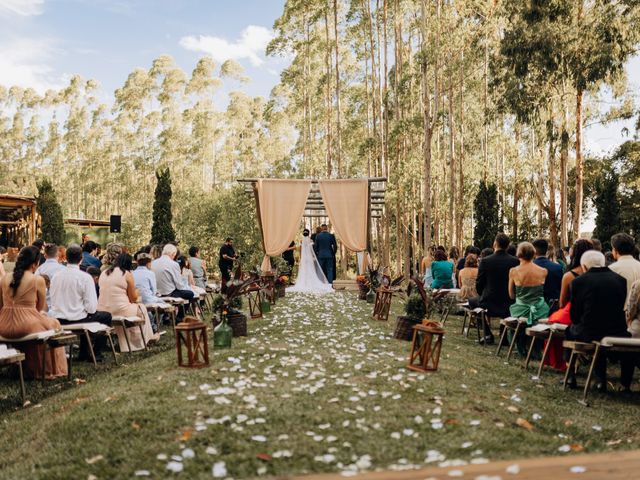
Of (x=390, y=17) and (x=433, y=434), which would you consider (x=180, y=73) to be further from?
(x=433, y=434)

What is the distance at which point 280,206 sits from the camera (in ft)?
47.1

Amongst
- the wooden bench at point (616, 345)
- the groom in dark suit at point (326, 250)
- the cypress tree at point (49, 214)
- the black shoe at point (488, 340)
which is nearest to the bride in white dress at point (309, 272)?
the groom in dark suit at point (326, 250)

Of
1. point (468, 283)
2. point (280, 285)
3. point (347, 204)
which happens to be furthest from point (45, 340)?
point (347, 204)

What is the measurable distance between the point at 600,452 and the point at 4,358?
13.9 ft

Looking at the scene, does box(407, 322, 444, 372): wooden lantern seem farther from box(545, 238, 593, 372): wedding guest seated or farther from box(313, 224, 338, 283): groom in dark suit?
box(313, 224, 338, 283): groom in dark suit

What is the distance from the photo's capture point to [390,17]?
984 inches

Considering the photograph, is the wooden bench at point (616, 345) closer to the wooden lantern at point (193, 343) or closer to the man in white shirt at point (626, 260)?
the man in white shirt at point (626, 260)

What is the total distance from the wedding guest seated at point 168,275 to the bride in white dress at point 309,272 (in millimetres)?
5682

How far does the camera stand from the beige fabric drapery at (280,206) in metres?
14.3

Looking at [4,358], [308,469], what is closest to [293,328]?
[4,358]

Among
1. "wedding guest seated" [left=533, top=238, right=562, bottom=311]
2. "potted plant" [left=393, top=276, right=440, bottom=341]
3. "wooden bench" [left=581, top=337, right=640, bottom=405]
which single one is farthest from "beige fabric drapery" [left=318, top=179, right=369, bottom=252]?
"wooden bench" [left=581, top=337, right=640, bottom=405]

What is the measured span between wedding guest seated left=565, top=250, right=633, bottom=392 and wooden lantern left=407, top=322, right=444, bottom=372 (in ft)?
3.84

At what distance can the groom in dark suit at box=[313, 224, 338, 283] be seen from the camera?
15008mm

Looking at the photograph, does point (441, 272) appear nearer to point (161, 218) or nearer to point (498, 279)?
point (498, 279)
